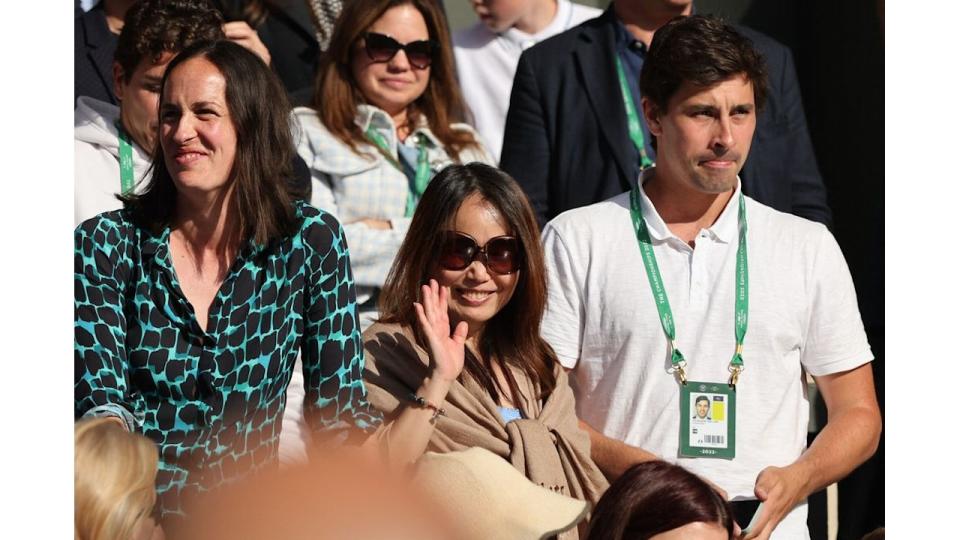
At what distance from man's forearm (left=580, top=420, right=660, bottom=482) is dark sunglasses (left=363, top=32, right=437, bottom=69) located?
144 centimetres

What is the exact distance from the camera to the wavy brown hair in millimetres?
4352

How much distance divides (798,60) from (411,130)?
163cm

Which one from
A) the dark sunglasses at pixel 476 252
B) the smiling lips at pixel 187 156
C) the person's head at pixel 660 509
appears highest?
the smiling lips at pixel 187 156

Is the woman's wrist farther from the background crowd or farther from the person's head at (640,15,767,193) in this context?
the person's head at (640,15,767,193)

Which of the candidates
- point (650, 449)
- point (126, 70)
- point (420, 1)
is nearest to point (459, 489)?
point (650, 449)

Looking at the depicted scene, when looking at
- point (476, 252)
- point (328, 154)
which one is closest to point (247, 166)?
point (476, 252)

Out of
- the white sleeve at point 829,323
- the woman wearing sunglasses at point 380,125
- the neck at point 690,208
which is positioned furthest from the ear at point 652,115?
the woman wearing sunglasses at point 380,125

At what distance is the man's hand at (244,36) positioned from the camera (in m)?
4.43

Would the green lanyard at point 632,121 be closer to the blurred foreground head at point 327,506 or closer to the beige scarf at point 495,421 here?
the beige scarf at point 495,421

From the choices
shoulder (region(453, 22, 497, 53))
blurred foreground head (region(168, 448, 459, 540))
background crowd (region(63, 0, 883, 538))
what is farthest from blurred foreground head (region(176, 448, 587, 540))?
shoulder (region(453, 22, 497, 53))

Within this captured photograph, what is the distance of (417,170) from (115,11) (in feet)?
3.55

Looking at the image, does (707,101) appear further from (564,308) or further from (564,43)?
(564,43)

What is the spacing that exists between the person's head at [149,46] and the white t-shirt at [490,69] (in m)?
1.24

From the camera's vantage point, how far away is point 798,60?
17.3ft
